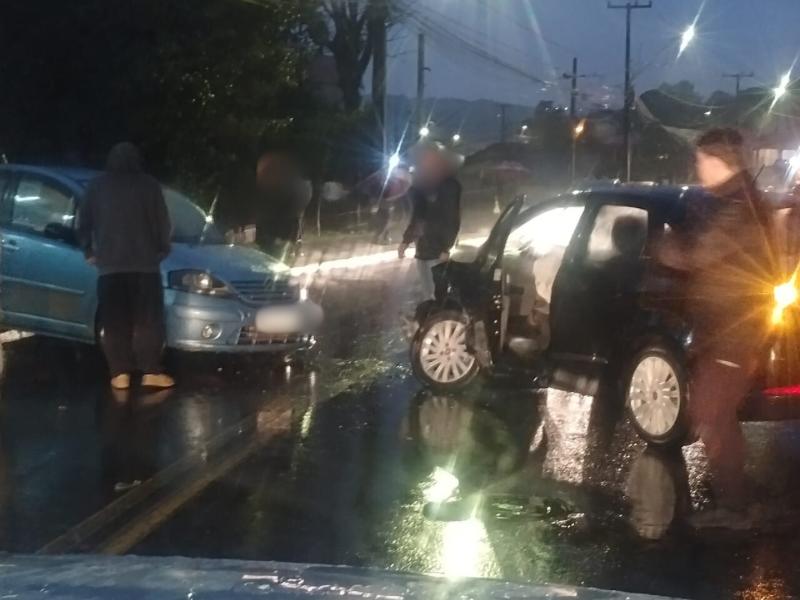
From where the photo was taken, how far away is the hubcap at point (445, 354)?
10.1 m

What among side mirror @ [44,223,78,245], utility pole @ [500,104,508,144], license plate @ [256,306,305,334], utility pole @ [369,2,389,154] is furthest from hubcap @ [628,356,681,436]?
utility pole @ [500,104,508,144]

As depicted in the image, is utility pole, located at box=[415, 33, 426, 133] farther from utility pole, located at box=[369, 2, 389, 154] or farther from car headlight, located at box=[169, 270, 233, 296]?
car headlight, located at box=[169, 270, 233, 296]

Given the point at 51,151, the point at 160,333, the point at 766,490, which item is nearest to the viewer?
the point at 766,490

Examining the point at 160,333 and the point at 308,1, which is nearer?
the point at 160,333

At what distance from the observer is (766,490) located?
24.2ft

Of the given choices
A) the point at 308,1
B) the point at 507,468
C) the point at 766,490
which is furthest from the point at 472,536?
the point at 308,1

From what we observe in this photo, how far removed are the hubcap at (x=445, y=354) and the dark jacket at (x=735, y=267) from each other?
2404 millimetres

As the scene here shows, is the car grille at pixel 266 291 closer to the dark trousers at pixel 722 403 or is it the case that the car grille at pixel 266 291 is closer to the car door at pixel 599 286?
the car door at pixel 599 286

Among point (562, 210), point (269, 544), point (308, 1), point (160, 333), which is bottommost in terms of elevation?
point (269, 544)

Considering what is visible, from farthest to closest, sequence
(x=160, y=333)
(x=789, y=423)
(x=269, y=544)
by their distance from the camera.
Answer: (x=160, y=333) → (x=789, y=423) → (x=269, y=544)

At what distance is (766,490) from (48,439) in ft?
14.8

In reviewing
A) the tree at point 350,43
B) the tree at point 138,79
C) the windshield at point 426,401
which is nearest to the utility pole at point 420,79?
the tree at point 350,43

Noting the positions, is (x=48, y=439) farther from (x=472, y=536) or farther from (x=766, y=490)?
(x=766, y=490)

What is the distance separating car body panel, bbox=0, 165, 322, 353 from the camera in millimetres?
10484
